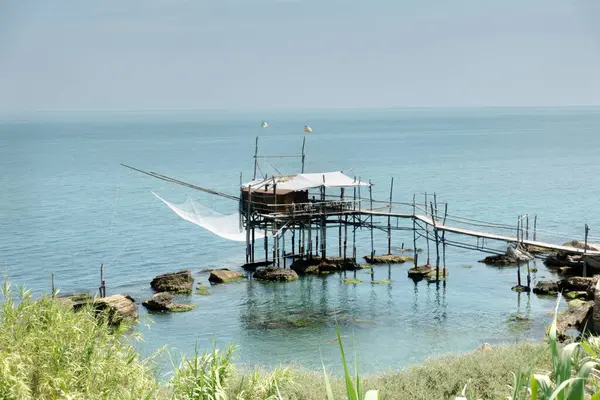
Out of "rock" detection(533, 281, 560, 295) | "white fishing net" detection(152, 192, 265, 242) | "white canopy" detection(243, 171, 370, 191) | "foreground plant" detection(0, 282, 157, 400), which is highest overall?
"white canopy" detection(243, 171, 370, 191)

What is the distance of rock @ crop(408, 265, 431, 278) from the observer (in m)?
A: 35.4

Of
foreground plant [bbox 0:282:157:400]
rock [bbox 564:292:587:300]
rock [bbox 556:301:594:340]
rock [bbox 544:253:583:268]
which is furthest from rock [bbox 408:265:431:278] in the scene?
foreground plant [bbox 0:282:157:400]

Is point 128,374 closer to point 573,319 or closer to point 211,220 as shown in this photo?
point 573,319

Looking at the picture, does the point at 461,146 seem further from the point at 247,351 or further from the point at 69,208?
the point at 247,351

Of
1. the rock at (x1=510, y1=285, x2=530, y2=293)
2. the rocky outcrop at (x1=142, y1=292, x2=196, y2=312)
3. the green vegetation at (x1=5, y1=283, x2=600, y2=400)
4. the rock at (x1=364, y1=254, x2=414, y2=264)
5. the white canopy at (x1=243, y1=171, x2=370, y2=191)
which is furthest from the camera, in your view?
the rock at (x1=364, y1=254, x2=414, y2=264)

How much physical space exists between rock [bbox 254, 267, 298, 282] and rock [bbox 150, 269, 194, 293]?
10.6 feet

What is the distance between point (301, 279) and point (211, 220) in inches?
212

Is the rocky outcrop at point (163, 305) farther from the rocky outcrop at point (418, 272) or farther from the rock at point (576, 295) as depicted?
the rock at point (576, 295)

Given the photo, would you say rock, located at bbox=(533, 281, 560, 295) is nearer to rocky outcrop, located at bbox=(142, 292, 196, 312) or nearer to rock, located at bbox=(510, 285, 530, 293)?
rock, located at bbox=(510, 285, 530, 293)

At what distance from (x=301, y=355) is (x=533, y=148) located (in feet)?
366

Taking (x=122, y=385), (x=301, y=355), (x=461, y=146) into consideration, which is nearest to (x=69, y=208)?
(x=301, y=355)

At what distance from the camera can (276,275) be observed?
115 ft

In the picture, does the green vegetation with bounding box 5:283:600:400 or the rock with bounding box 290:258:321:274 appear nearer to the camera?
the green vegetation with bounding box 5:283:600:400

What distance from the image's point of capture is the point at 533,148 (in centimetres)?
12838
